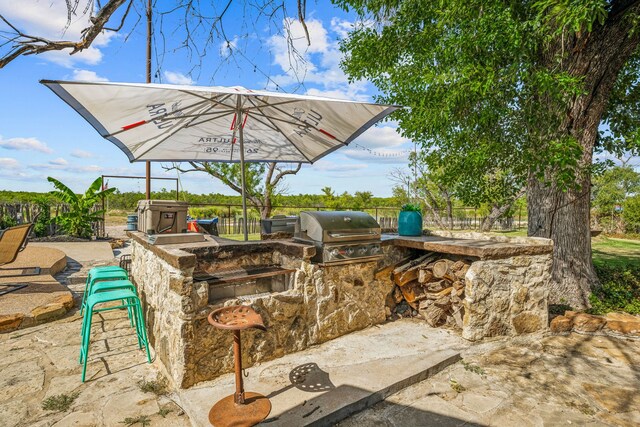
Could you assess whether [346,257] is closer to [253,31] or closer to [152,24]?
[253,31]

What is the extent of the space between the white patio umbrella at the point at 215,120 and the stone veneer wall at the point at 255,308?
1.15m

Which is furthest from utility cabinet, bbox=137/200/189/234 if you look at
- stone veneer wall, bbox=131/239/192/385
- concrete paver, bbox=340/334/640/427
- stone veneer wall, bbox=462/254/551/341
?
stone veneer wall, bbox=462/254/551/341

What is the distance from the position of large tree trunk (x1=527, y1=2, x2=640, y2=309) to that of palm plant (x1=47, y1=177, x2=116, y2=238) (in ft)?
40.0

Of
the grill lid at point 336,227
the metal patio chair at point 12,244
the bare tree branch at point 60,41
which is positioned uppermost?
the bare tree branch at point 60,41

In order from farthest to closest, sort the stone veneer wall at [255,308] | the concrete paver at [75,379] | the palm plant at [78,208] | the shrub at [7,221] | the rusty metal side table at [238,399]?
the palm plant at [78,208] < the shrub at [7,221] < the stone veneer wall at [255,308] < the concrete paver at [75,379] < the rusty metal side table at [238,399]

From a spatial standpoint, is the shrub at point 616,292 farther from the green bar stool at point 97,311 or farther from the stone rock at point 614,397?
the green bar stool at point 97,311

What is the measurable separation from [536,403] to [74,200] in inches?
508

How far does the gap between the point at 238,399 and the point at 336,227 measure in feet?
5.48

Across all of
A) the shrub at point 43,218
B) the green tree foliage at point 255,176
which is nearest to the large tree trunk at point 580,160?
the green tree foliage at point 255,176

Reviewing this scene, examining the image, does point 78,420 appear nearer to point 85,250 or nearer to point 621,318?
point 621,318

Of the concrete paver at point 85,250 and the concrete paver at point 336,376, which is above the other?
the concrete paver at point 85,250

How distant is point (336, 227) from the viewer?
3.20 m

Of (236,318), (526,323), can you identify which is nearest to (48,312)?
(236,318)

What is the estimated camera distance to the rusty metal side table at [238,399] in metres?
2.01
